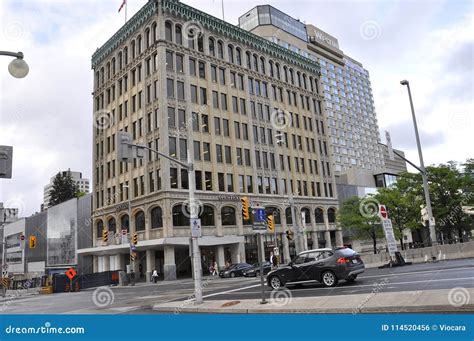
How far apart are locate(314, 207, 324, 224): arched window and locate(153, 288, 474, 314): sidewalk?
4650 cm

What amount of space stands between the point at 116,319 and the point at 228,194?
3483 centimetres

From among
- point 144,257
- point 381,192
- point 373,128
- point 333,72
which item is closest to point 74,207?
point 144,257

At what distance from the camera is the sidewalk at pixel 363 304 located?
9.39 metres

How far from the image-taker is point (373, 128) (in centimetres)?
12794

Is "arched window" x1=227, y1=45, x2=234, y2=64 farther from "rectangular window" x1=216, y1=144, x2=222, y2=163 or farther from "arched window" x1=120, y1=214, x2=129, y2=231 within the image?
"arched window" x1=120, y1=214, x2=129, y2=231

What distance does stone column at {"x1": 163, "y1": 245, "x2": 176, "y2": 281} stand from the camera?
41406 mm

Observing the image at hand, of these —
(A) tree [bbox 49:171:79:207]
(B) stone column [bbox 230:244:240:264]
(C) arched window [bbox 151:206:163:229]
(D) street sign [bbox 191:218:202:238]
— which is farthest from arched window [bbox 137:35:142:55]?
(A) tree [bbox 49:171:79:207]

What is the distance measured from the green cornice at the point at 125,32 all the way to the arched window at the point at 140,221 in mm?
23030

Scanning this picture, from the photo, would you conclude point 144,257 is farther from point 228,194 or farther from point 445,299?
point 445,299

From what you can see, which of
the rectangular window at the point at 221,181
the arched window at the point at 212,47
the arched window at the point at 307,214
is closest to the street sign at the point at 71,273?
the rectangular window at the point at 221,181

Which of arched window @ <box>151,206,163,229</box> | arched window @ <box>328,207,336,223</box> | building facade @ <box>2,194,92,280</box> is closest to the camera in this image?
arched window @ <box>151,206,163,229</box>

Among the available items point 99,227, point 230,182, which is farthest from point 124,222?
point 230,182

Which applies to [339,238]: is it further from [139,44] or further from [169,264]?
[139,44]

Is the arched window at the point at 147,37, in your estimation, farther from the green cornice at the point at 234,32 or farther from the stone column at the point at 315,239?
the stone column at the point at 315,239
